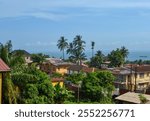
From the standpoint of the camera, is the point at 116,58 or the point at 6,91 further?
the point at 116,58

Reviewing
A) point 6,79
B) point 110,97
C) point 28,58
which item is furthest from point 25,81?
point 28,58

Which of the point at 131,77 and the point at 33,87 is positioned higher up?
the point at 33,87

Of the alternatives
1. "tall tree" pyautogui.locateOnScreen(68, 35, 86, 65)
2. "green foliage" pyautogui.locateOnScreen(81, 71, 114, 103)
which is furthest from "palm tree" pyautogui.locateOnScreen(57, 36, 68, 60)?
"green foliage" pyautogui.locateOnScreen(81, 71, 114, 103)

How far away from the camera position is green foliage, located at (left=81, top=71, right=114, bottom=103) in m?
23.9

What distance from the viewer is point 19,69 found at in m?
18.5

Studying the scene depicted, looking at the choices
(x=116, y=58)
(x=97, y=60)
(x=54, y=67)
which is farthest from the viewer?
(x=97, y=60)

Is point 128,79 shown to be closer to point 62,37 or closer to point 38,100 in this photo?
point 38,100

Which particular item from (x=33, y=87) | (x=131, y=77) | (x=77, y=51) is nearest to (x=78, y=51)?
(x=77, y=51)

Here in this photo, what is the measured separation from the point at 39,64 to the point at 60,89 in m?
23.7

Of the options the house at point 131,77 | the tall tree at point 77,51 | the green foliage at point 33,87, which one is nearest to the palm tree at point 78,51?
the tall tree at point 77,51

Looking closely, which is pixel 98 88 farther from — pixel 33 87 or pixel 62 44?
pixel 62 44

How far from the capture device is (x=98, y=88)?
24203 millimetres

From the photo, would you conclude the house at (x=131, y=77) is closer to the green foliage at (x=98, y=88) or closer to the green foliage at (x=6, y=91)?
the green foliage at (x=98, y=88)

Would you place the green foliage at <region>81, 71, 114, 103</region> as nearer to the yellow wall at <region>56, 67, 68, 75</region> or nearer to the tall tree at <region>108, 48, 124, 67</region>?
the tall tree at <region>108, 48, 124, 67</region>
